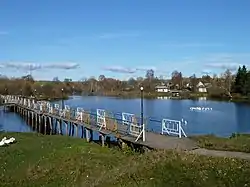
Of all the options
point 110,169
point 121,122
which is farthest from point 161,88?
point 110,169

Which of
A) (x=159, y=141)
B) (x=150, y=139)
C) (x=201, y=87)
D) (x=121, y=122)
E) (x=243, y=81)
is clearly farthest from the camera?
(x=201, y=87)

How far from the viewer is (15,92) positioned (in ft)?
432

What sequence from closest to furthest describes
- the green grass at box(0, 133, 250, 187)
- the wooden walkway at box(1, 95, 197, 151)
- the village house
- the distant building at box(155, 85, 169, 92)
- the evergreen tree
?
the green grass at box(0, 133, 250, 187), the wooden walkway at box(1, 95, 197, 151), the evergreen tree, the distant building at box(155, 85, 169, 92), the village house

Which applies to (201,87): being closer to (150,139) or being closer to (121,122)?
(121,122)

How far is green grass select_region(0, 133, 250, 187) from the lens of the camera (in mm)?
12578

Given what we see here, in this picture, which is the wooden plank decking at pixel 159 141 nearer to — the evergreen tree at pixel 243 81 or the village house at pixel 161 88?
the evergreen tree at pixel 243 81

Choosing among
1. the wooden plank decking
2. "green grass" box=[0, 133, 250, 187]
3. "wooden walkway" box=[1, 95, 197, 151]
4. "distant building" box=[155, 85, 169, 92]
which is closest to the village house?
"distant building" box=[155, 85, 169, 92]

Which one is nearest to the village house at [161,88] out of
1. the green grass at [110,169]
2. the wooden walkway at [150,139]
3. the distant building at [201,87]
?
the distant building at [201,87]

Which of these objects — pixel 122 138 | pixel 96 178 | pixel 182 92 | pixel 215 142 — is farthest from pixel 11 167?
pixel 182 92

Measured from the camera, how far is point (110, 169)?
15.8m

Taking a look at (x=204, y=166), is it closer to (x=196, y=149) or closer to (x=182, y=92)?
(x=196, y=149)

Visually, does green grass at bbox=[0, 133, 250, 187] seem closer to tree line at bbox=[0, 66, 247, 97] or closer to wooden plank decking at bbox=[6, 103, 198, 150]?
wooden plank decking at bbox=[6, 103, 198, 150]

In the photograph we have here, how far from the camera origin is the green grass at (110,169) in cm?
1258

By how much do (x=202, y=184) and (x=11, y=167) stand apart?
376 inches
